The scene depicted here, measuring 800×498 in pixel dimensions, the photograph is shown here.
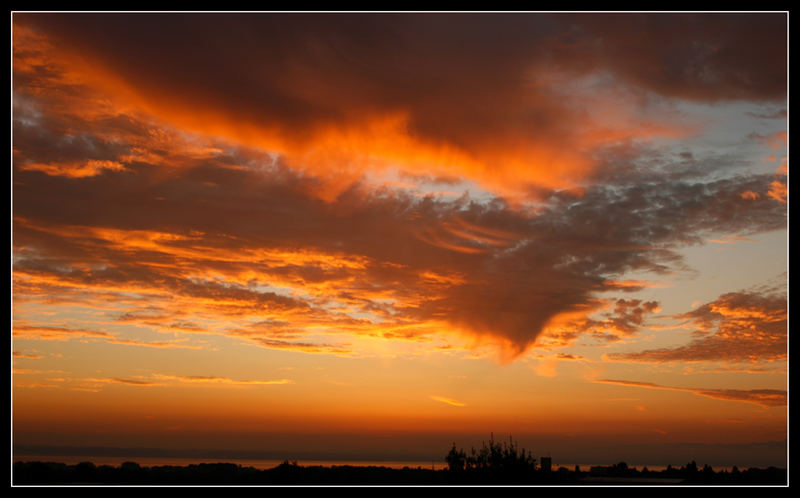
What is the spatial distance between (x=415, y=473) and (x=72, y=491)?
69.7 meters

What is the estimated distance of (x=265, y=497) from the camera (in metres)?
55.1

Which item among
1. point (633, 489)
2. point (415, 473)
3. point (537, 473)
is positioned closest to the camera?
point (633, 489)

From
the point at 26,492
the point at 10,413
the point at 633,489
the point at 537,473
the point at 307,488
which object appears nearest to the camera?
the point at 10,413

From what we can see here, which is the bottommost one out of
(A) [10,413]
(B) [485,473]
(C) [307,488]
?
(B) [485,473]

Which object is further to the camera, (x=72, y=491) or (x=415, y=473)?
(x=415, y=473)

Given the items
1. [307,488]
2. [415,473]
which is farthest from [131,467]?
[307,488]

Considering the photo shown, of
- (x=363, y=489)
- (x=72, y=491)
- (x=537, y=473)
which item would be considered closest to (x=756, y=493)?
(x=363, y=489)

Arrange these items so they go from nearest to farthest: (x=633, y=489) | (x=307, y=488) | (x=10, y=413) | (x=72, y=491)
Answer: (x=10, y=413)
(x=72, y=491)
(x=633, y=489)
(x=307, y=488)

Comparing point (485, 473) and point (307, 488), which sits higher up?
point (307, 488)

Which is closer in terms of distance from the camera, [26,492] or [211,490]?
[26,492]

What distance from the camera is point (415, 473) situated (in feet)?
369

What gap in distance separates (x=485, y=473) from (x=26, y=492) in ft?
310

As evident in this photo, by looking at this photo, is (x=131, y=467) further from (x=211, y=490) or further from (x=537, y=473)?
(x=537, y=473)
